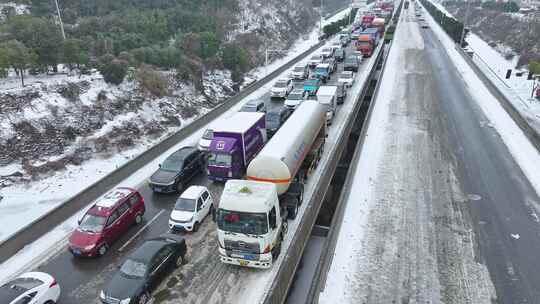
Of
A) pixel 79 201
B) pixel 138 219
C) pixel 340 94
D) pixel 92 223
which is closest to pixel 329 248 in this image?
pixel 138 219

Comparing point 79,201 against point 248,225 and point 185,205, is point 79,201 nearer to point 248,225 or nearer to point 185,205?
point 185,205

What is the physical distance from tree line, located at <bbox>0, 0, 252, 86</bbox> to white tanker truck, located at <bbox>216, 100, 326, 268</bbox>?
2216 centimetres

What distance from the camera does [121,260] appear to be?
15164mm

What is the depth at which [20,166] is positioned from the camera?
22.0 m

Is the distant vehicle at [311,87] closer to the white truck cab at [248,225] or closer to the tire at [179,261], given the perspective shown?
the white truck cab at [248,225]

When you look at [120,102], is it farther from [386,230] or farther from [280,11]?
[280,11]

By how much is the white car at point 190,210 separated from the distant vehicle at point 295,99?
51.5ft

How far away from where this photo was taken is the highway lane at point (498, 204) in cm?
1434

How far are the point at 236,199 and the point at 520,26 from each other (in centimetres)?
8627

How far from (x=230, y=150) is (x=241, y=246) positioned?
653 cm

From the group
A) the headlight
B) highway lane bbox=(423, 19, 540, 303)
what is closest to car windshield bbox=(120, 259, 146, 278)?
the headlight

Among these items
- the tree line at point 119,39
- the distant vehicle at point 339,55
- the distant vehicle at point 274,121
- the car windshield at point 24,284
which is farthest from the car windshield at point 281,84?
the car windshield at point 24,284

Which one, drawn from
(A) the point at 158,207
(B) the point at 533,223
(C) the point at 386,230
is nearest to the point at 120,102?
(A) the point at 158,207

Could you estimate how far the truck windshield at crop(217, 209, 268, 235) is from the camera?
13477 millimetres
